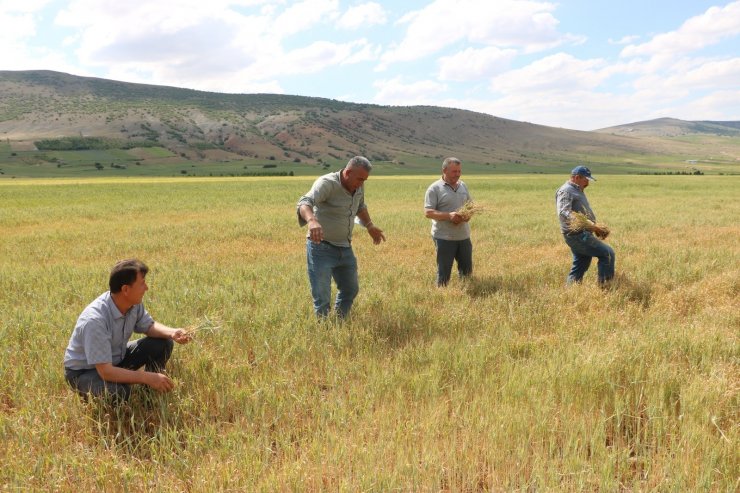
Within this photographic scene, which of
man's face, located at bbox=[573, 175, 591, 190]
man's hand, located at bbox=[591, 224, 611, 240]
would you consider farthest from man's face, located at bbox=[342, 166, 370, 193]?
man's hand, located at bbox=[591, 224, 611, 240]

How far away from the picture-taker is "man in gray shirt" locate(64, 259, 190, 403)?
3627mm

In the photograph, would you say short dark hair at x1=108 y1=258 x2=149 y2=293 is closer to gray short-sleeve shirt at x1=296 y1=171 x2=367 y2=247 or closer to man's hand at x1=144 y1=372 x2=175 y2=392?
man's hand at x1=144 y1=372 x2=175 y2=392

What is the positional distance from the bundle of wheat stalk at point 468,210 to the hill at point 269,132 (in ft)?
277

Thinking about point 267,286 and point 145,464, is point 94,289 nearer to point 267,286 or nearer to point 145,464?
point 267,286

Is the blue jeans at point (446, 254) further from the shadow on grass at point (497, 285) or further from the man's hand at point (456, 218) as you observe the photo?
the man's hand at point (456, 218)

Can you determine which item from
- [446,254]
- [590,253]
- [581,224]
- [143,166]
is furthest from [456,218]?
[143,166]

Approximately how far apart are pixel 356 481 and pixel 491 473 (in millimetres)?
816

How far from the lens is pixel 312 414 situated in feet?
11.9

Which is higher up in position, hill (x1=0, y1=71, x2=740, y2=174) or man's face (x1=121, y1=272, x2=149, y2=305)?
hill (x1=0, y1=71, x2=740, y2=174)

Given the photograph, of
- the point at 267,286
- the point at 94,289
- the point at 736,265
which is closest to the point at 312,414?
the point at 267,286

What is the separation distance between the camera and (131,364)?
4.29 m

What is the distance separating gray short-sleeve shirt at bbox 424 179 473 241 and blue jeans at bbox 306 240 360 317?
221cm

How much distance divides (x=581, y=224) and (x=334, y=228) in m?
3.81

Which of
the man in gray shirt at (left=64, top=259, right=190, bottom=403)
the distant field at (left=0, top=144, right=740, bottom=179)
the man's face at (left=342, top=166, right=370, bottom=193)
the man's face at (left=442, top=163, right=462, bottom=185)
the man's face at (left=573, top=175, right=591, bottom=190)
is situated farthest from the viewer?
the distant field at (left=0, top=144, right=740, bottom=179)
